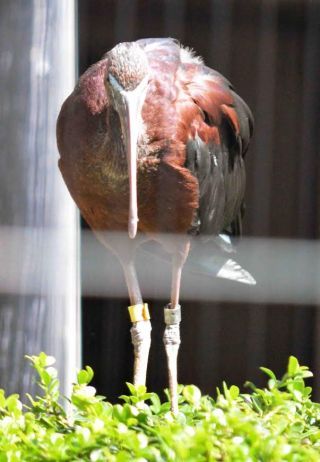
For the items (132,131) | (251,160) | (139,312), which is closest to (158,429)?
(132,131)

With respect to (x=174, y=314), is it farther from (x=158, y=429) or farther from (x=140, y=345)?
(x=158, y=429)

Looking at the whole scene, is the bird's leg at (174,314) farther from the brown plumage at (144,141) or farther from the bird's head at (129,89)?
the bird's head at (129,89)

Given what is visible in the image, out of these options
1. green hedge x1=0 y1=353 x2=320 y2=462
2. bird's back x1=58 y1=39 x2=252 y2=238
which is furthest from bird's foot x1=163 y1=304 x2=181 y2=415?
green hedge x1=0 y1=353 x2=320 y2=462

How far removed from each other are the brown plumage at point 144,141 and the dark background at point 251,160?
326 millimetres

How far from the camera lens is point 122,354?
2.98m

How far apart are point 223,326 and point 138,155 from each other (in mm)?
1033

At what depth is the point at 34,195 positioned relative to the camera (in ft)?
6.88

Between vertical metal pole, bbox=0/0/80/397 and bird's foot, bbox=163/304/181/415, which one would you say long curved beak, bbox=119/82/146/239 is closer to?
vertical metal pole, bbox=0/0/80/397

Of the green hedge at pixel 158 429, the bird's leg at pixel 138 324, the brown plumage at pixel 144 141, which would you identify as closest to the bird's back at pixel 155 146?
the brown plumage at pixel 144 141

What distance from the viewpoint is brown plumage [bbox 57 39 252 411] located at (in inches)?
79.8

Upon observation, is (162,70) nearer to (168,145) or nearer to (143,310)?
(168,145)

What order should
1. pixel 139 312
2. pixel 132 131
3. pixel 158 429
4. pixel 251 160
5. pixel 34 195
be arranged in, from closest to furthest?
pixel 158 429 → pixel 132 131 → pixel 34 195 → pixel 139 312 → pixel 251 160

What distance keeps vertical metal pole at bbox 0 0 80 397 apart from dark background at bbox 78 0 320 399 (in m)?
0.49

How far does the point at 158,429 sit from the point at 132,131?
750 mm
